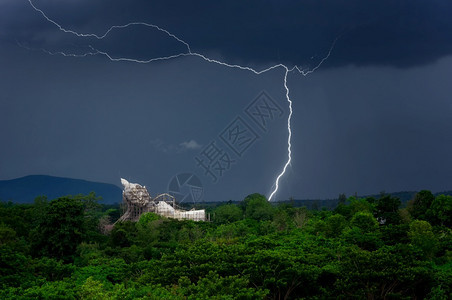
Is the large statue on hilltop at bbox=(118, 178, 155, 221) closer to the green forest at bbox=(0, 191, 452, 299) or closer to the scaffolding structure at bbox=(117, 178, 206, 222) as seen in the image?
the scaffolding structure at bbox=(117, 178, 206, 222)

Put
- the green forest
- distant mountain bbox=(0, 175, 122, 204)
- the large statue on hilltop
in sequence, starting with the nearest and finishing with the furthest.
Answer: the green forest, the large statue on hilltop, distant mountain bbox=(0, 175, 122, 204)

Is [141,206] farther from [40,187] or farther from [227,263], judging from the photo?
[40,187]

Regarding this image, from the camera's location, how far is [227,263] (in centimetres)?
2075

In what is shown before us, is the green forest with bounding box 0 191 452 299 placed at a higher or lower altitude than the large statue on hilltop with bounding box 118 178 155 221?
lower

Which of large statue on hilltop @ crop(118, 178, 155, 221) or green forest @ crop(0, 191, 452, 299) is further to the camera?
large statue on hilltop @ crop(118, 178, 155, 221)

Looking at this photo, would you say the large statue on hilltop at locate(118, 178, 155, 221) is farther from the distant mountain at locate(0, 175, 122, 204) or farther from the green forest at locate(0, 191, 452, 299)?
the distant mountain at locate(0, 175, 122, 204)

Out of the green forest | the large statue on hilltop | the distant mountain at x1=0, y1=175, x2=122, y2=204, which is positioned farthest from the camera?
the distant mountain at x1=0, y1=175, x2=122, y2=204

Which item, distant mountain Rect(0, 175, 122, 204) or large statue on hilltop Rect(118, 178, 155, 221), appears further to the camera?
distant mountain Rect(0, 175, 122, 204)

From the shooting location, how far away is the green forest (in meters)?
18.0

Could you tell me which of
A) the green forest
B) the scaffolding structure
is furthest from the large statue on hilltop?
the green forest

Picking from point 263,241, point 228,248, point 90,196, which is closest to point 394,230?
point 263,241

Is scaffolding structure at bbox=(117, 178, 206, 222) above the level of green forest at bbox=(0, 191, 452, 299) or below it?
above

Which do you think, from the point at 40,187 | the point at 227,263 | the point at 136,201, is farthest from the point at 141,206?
the point at 40,187

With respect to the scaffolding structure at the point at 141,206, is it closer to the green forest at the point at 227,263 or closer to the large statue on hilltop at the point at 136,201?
the large statue on hilltop at the point at 136,201
